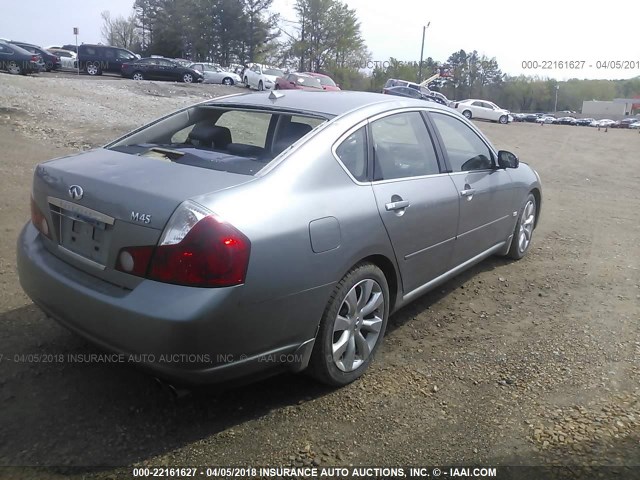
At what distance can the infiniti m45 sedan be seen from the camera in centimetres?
233

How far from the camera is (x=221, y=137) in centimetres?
348

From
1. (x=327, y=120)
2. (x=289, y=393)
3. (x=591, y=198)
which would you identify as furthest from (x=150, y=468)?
(x=591, y=198)

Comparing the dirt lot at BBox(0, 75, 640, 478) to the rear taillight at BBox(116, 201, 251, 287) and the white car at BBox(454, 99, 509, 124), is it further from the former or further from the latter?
the white car at BBox(454, 99, 509, 124)

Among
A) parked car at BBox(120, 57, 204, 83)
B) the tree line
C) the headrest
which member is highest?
the tree line

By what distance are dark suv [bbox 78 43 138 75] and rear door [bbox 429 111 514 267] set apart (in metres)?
31.6

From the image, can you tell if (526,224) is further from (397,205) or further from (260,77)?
(260,77)

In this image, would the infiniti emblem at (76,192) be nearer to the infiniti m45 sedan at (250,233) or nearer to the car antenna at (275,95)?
the infiniti m45 sedan at (250,233)

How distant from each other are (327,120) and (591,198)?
811 centimetres

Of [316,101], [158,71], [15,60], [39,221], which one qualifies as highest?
[158,71]

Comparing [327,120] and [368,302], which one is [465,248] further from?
[327,120]

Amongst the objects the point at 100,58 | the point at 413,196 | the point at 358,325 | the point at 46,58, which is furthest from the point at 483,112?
the point at 358,325

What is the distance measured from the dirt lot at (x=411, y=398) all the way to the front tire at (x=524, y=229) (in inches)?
12.7

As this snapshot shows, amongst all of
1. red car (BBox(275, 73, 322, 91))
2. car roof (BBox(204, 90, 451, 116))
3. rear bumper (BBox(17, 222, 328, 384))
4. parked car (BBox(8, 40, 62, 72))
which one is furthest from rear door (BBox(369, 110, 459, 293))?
parked car (BBox(8, 40, 62, 72))

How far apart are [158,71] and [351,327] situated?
30.8 m
